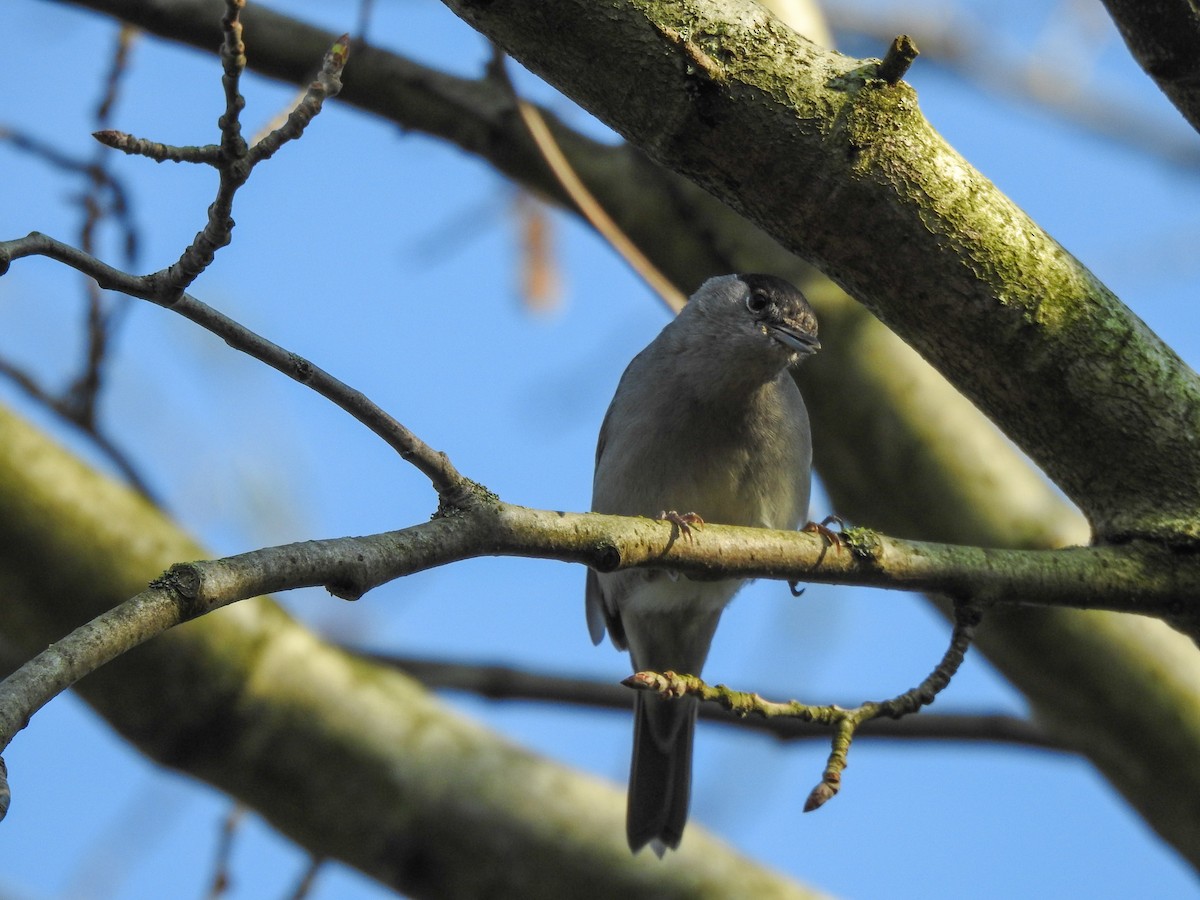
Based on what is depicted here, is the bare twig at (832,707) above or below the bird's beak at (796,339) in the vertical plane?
below

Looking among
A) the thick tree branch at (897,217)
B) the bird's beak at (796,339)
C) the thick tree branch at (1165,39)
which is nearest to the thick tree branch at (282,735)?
the bird's beak at (796,339)

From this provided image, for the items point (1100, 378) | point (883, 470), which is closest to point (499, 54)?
point (883, 470)

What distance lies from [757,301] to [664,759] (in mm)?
2174

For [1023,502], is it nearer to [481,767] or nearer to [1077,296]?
[1077,296]

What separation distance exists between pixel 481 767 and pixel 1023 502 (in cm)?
224

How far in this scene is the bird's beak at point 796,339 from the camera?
4763 mm

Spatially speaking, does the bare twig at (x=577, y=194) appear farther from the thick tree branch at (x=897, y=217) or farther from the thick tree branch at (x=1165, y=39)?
the thick tree branch at (x=1165, y=39)

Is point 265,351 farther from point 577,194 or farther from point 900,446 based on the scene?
point 900,446

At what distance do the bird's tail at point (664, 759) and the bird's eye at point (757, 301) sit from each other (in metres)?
1.64

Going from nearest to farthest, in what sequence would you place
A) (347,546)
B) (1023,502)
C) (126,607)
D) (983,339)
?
(126,607), (347,546), (983,339), (1023,502)

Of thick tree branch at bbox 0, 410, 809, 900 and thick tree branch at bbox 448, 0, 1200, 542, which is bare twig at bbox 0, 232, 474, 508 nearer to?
thick tree branch at bbox 448, 0, 1200, 542

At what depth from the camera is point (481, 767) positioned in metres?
4.45

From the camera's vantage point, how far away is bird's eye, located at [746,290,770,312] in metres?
5.13

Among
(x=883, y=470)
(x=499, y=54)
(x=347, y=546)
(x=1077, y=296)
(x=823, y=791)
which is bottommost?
(x=347, y=546)
